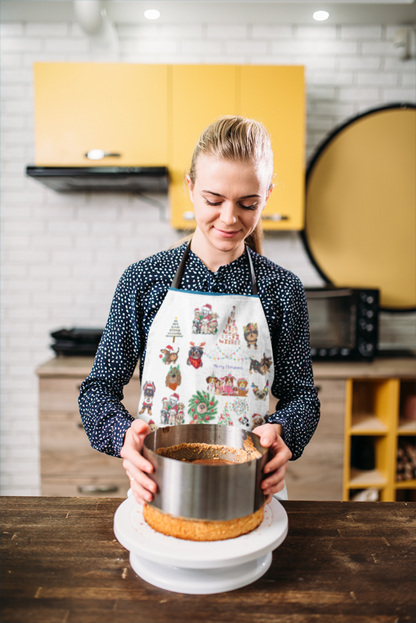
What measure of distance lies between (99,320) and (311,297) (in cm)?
123

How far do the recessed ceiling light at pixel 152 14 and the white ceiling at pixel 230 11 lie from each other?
26mm

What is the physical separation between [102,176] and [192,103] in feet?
1.91

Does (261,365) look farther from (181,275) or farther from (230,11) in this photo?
(230,11)

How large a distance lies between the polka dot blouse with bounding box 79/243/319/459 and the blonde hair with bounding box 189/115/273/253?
0.79ft

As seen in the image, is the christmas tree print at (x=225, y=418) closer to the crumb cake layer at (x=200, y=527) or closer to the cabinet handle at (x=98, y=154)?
the crumb cake layer at (x=200, y=527)

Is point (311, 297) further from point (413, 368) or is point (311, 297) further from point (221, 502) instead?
point (221, 502)

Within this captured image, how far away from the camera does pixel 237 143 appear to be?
1062mm

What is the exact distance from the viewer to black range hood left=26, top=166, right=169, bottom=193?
2193 mm

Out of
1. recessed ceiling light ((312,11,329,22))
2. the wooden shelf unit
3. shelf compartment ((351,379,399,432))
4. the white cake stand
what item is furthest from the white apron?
recessed ceiling light ((312,11,329,22))

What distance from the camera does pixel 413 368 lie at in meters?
2.24

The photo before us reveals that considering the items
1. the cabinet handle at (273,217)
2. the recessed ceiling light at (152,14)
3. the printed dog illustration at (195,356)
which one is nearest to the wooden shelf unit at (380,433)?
the cabinet handle at (273,217)

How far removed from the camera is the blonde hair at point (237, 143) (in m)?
1.06

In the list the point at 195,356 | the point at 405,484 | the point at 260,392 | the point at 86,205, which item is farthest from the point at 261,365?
the point at 86,205

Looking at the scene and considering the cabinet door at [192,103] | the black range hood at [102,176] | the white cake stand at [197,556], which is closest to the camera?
the white cake stand at [197,556]
